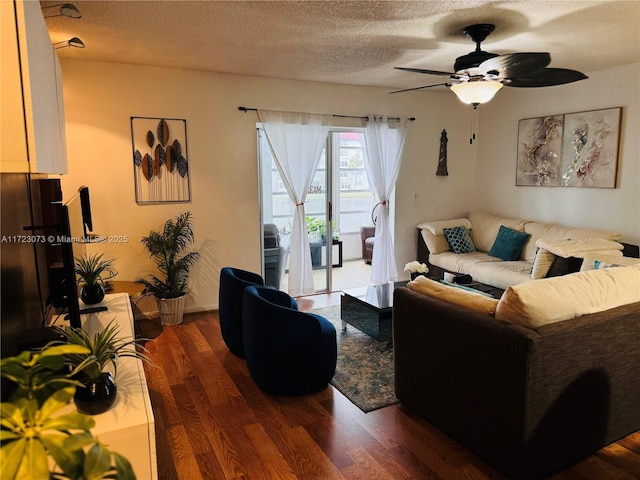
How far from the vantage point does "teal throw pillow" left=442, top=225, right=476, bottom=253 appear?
545 cm

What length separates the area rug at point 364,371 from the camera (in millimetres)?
2943

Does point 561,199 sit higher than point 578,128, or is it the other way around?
point 578,128

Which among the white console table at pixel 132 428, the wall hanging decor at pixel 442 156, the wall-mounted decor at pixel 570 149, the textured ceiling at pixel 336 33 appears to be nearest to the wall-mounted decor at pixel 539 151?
the wall-mounted decor at pixel 570 149

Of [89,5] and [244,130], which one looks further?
[244,130]

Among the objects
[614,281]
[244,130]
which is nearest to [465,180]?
[244,130]

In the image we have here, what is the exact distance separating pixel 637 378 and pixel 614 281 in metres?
0.56

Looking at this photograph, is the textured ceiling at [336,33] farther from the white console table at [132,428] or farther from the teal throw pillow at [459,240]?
the white console table at [132,428]

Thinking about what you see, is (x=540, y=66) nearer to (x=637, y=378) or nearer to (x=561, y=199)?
(x=637, y=378)

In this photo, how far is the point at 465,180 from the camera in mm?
6125

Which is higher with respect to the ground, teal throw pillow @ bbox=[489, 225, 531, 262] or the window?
the window

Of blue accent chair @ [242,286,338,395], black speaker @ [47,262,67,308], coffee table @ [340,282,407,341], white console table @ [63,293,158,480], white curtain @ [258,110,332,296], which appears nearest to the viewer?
white console table @ [63,293,158,480]

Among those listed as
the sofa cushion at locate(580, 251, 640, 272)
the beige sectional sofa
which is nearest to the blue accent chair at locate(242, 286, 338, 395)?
the sofa cushion at locate(580, 251, 640, 272)

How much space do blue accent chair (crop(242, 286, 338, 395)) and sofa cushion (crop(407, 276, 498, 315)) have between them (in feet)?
2.33

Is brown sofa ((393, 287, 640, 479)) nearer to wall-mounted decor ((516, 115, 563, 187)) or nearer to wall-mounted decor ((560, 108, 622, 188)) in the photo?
wall-mounted decor ((560, 108, 622, 188))
